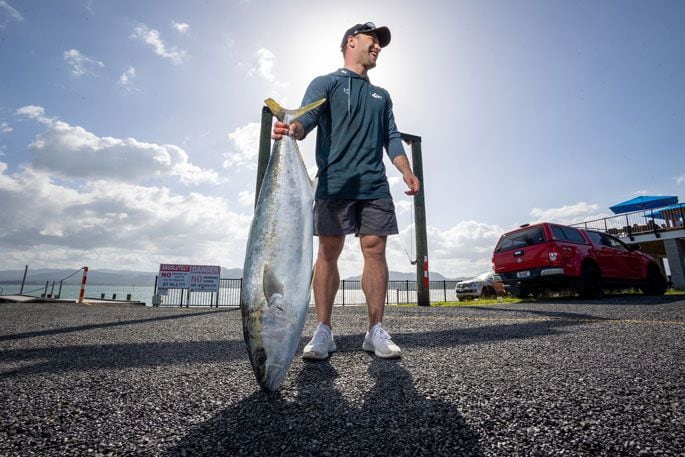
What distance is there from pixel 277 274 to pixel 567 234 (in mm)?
9123

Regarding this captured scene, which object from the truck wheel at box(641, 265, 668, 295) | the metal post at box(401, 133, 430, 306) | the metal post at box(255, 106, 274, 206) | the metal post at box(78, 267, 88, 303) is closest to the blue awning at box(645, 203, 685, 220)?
the truck wheel at box(641, 265, 668, 295)

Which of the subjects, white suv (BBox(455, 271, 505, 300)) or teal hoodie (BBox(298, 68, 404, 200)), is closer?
teal hoodie (BBox(298, 68, 404, 200))

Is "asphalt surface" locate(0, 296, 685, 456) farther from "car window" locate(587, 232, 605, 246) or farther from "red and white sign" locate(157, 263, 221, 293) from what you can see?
"red and white sign" locate(157, 263, 221, 293)

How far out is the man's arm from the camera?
8.40ft

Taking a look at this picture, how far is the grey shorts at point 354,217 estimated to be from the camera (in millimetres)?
2389

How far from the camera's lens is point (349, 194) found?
2.39 metres

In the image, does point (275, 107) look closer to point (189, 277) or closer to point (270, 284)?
point (270, 284)

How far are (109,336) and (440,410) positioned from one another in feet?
11.3

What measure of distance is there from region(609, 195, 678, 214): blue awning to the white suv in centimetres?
1468

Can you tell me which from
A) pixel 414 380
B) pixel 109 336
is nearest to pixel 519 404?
pixel 414 380

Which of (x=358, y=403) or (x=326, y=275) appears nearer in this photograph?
(x=358, y=403)

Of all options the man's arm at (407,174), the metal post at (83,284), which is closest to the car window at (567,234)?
the man's arm at (407,174)

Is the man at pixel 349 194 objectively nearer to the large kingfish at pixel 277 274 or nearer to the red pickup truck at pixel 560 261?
the large kingfish at pixel 277 274

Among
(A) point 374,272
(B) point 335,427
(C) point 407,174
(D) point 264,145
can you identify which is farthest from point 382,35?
(D) point 264,145
